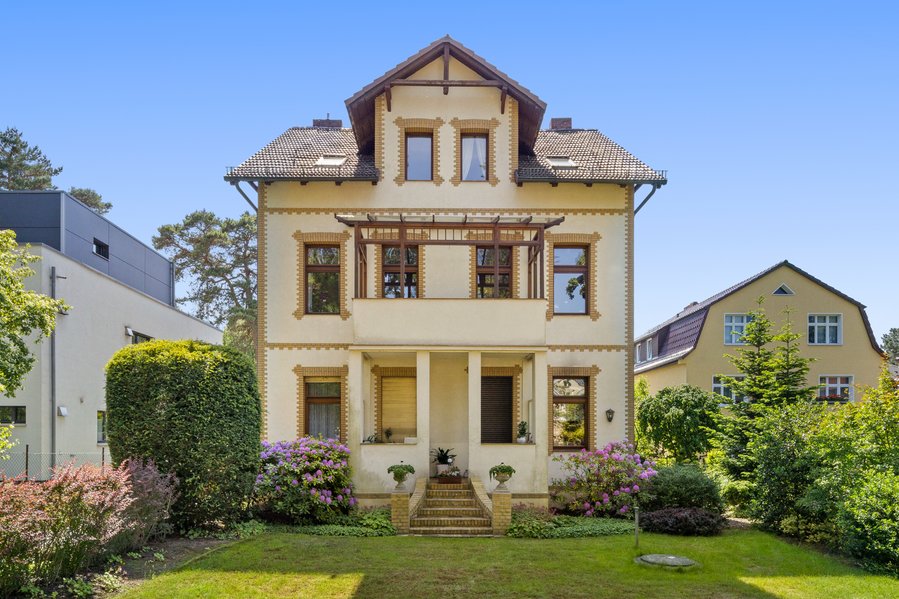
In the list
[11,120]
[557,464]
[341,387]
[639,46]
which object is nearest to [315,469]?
[341,387]

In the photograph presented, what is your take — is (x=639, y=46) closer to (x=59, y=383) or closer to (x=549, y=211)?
(x=549, y=211)

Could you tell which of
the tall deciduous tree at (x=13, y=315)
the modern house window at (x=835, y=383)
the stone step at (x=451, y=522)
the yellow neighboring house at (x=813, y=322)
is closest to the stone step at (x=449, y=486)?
the stone step at (x=451, y=522)

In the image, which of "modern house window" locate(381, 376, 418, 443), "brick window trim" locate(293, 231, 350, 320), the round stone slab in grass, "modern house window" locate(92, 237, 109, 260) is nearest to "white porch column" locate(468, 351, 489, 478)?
"modern house window" locate(381, 376, 418, 443)

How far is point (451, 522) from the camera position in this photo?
13.3m

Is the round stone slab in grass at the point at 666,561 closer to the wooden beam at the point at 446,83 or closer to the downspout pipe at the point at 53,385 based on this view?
the wooden beam at the point at 446,83

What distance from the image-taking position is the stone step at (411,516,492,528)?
43.3 feet

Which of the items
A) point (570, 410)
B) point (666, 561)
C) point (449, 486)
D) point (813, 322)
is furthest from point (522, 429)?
point (813, 322)

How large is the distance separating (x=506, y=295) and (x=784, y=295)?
18127 millimetres

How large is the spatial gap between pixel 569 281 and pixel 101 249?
20.4m

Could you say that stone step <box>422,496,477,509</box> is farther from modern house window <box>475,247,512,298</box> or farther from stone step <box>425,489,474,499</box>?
modern house window <box>475,247,512,298</box>

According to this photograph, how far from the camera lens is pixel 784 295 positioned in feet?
97.6

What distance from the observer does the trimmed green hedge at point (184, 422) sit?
1148 cm

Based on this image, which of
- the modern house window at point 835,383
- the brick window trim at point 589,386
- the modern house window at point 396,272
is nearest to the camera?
the brick window trim at point 589,386

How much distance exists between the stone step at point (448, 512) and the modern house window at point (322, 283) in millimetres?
6044
